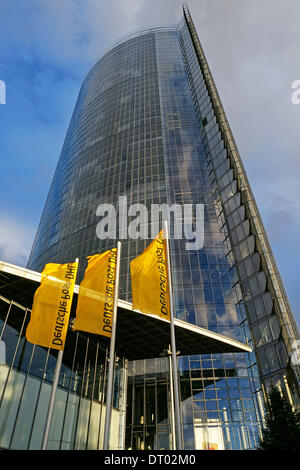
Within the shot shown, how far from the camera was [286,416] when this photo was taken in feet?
68.0

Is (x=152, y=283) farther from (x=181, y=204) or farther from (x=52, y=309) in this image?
(x=181, y=204)

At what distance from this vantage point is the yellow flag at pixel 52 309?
56.5 ft

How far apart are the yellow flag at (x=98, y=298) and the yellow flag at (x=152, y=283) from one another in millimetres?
1412

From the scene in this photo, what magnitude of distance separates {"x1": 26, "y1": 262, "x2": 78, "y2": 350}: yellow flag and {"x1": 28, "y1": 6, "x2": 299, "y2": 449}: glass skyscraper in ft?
81.0

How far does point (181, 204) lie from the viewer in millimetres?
59125

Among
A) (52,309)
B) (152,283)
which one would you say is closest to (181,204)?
(152,283)

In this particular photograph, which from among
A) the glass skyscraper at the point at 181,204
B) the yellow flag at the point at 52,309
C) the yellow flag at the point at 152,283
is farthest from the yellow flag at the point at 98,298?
the glass skyscraper at the point at 181,204

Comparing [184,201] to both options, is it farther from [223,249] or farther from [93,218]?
[93,218]

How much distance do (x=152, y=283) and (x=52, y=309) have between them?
19.0 ft

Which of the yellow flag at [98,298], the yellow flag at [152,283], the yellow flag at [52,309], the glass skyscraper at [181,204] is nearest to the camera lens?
the yellow flag at [52,309]

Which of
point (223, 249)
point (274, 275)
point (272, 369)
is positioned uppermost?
point (223, 249)

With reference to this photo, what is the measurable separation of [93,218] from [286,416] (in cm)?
5247

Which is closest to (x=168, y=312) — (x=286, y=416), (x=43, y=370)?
(x=286, y=416)

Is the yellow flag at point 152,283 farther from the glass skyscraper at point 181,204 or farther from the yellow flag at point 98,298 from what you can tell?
the glass skyscraper at point 181,204
